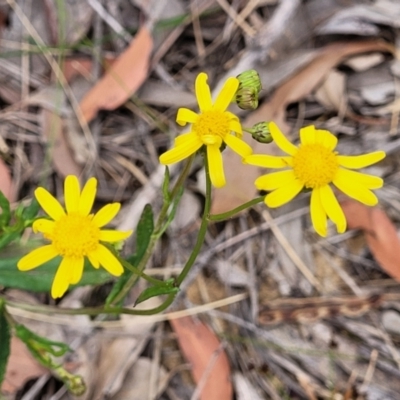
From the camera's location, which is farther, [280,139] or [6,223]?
[6,223]

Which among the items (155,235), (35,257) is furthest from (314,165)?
(35,257)

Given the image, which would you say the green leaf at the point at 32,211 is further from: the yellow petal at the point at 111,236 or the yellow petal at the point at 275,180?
the yellow petal at the point at 275,180

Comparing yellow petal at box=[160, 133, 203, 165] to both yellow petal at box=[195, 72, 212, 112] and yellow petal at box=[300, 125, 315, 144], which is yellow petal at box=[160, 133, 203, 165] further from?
yellow petal at box=[300, 125, 315, 144]

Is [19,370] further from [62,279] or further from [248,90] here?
[248,90]

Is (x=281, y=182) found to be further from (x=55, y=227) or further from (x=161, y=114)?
(x=161, y=114)

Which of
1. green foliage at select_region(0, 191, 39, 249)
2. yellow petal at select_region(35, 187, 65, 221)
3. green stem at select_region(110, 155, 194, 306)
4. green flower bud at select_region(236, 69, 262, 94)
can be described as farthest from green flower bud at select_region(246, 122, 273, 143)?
green foliage at select_region(0, 191, 39, 249)

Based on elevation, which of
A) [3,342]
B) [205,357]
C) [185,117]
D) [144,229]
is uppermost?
[185,117]
